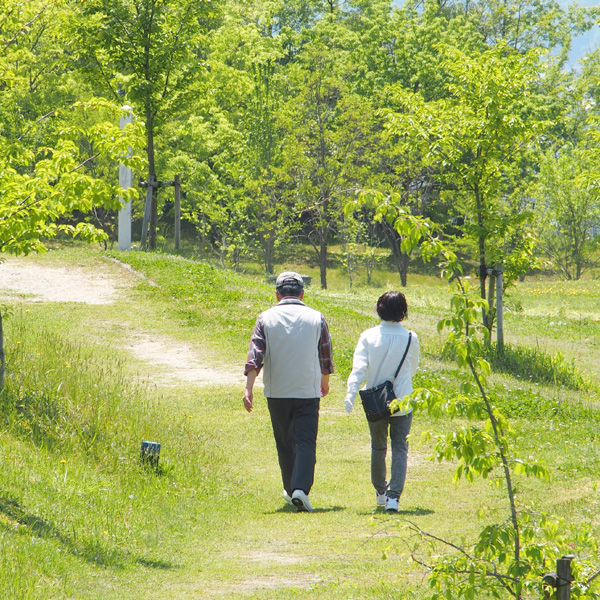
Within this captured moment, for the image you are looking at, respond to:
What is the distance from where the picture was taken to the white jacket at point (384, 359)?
6914 millimetres

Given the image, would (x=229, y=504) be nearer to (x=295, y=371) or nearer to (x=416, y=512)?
(x=295, y=371)

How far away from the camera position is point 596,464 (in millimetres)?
8922

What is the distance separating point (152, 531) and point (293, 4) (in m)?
55.7

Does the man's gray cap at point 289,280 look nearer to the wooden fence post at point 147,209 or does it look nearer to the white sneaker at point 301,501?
the white sneaker at point 301,501

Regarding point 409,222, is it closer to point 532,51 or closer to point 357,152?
point 532,51

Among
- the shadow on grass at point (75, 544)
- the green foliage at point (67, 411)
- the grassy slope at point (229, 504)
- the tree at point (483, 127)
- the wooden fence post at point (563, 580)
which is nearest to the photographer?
the wooden fence post at point (563, 580)

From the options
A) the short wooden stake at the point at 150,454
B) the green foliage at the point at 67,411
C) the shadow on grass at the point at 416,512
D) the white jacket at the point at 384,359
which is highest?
the white jacket at the point at 384,359

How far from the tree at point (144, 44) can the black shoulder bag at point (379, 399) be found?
55.3 feet

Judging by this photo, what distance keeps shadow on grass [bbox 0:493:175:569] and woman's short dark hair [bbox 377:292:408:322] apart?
2641 mm

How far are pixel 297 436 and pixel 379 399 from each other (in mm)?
743

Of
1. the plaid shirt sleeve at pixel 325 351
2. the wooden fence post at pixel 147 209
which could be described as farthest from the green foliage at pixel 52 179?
the wooden fence post at pixel 147 209

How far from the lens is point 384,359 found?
6922 mm

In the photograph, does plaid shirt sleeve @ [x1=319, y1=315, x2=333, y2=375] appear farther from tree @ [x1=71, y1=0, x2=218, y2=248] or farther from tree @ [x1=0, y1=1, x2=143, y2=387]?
tree @ [x1=71, y1=0, x2=218, y2=248]

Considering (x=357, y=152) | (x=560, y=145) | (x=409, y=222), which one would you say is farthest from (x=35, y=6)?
(x=560, y=145)
